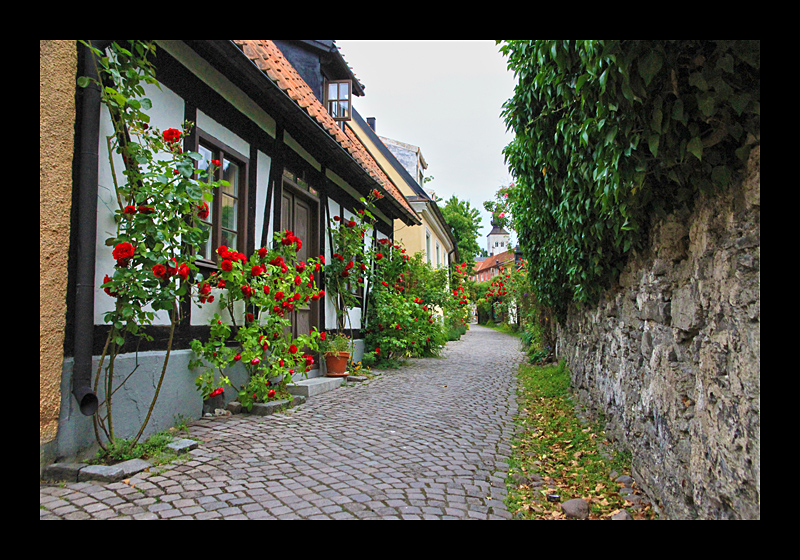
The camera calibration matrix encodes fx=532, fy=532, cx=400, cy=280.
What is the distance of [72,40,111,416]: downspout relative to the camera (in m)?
3.39

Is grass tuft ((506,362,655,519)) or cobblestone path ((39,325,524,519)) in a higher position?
cobblestone path ((39,325,524,519))

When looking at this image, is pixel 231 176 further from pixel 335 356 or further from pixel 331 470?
pixel 331 470

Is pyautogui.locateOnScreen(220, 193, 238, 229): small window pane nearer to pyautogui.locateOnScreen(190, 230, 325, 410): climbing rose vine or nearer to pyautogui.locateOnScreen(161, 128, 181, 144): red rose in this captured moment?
pyautogui.locateOnScreen(190, 230, 325, 410): climbing rose vine

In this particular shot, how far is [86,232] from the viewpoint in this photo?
3467mm

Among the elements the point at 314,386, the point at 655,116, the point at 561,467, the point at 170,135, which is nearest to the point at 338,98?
the point at 314,386

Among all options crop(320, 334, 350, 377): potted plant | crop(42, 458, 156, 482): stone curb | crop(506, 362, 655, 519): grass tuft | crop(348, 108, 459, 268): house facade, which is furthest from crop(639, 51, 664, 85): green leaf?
crop(348, 108, 459, 268): house facade

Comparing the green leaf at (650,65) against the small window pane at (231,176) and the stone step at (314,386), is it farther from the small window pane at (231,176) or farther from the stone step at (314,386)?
the stone step at (314,386)

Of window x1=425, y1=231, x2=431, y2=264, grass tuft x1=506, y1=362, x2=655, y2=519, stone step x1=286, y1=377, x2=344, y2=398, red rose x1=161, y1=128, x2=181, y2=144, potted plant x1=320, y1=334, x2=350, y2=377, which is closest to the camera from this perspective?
grass tuft x1=506, y1=362, x2=655, y2=519

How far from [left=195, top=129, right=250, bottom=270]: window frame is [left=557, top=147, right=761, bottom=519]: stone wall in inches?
140

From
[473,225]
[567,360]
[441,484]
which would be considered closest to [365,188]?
[567,360]

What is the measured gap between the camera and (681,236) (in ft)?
8.49

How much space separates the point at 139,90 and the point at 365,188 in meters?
6.39

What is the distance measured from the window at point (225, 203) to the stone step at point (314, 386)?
176cm
